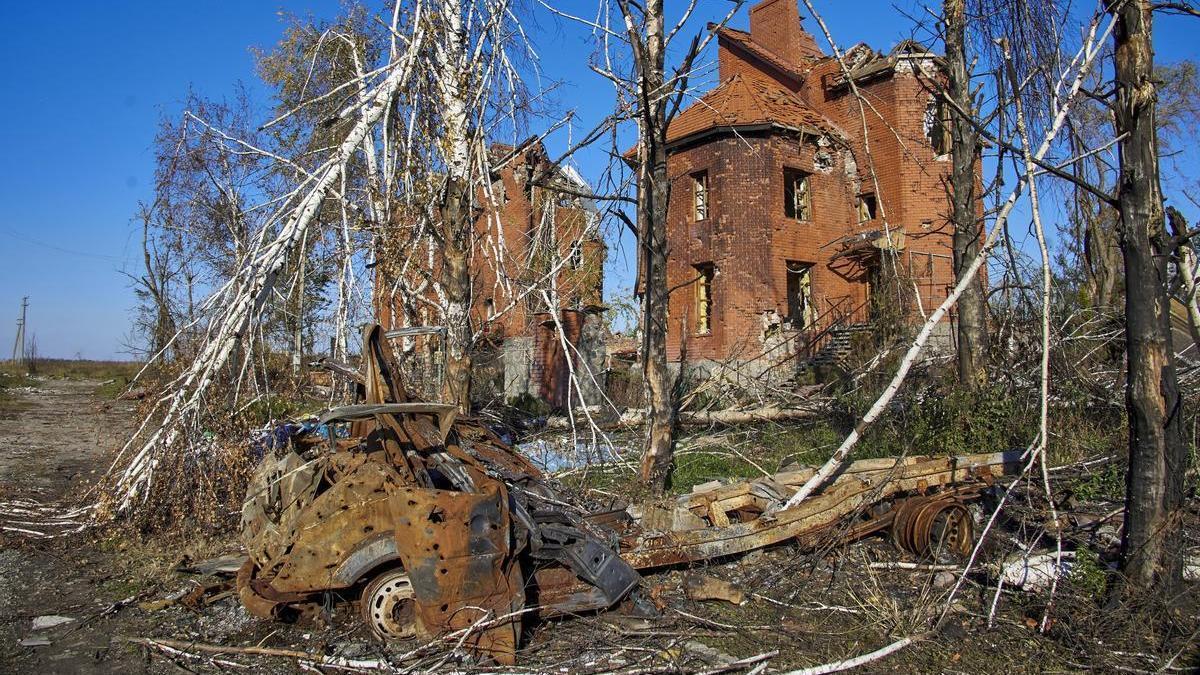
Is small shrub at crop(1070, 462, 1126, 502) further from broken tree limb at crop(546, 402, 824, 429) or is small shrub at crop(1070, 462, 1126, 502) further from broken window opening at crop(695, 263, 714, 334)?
broken window opening at crop(695, 263, 714, 334)

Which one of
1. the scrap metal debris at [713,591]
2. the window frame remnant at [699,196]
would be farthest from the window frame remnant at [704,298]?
the scrap metal debris at [713,591]

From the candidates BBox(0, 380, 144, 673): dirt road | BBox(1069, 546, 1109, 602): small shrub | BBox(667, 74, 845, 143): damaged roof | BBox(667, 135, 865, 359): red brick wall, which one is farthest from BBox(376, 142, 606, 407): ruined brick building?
BBox(667, 74, 845, 143): damaged roof

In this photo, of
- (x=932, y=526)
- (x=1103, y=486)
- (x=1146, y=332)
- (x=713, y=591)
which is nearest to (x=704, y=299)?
(x=1103, y=486)

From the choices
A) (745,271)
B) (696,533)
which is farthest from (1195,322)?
(745,271)

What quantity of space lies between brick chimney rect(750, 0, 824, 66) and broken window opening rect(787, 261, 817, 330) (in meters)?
7.47

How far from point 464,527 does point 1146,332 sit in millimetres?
4253

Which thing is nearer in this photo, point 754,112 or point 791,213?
point 754,112

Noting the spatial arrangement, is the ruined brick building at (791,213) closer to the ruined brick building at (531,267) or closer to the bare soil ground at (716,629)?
the ruined brick building at (531,267)

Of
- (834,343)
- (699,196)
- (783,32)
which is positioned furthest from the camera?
(783,32)

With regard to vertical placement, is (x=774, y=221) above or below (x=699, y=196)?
below

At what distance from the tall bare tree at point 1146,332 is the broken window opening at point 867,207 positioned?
20.1 m

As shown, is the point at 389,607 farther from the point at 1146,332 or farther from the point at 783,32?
the point at 783,32

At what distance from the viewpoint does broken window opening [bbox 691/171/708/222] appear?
917 inches

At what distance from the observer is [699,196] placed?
77.2 feet
